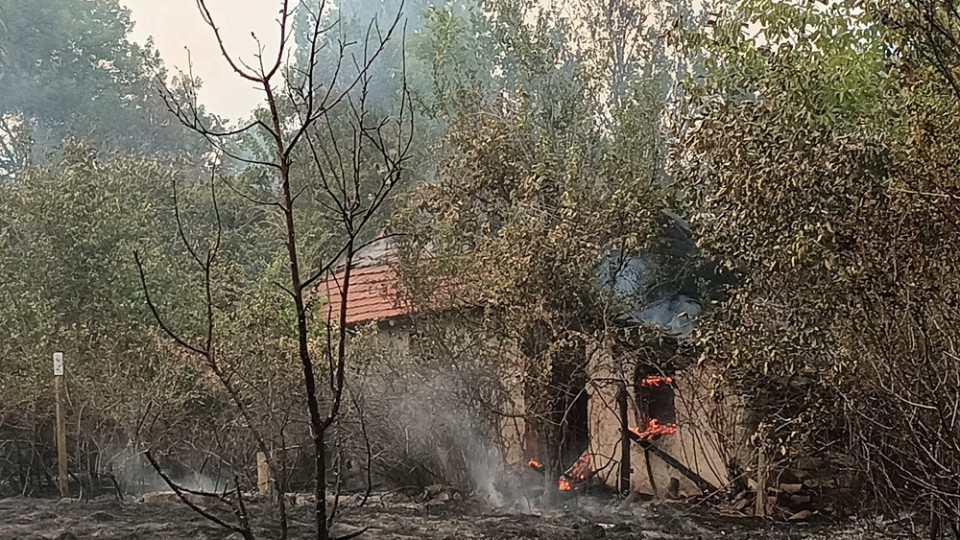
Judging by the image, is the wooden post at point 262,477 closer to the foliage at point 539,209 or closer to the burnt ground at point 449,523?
the burnt ground at point 449,523

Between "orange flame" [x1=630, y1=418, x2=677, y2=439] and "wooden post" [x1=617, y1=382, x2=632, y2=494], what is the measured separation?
123mm

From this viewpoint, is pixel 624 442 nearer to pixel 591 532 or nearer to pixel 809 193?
pixel 591 532

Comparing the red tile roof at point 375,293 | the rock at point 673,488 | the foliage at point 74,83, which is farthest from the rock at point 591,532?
the foliage at point 74,83

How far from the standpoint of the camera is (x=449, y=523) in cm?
770

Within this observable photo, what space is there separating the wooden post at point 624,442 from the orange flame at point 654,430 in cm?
12

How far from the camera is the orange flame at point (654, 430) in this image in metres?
8.90

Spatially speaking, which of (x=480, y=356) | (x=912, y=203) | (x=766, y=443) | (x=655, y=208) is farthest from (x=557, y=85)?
(x=912, y=203)

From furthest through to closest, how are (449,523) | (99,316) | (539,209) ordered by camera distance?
(99,316) → (539,209) → (449,523)

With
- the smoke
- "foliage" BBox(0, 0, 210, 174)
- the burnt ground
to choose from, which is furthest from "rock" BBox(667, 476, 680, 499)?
"foliage" BBox(0, 0, 210, 174)

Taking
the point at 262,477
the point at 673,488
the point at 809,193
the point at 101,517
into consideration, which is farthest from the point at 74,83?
the point at 809,193

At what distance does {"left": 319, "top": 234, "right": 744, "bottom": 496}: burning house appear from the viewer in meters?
8.27

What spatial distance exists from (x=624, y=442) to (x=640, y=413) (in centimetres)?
32

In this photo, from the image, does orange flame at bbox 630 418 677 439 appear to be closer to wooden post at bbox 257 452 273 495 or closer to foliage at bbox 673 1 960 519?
foliage at bbox 673 1 960 519

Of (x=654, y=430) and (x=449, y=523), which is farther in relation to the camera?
(x=654, y=430)
